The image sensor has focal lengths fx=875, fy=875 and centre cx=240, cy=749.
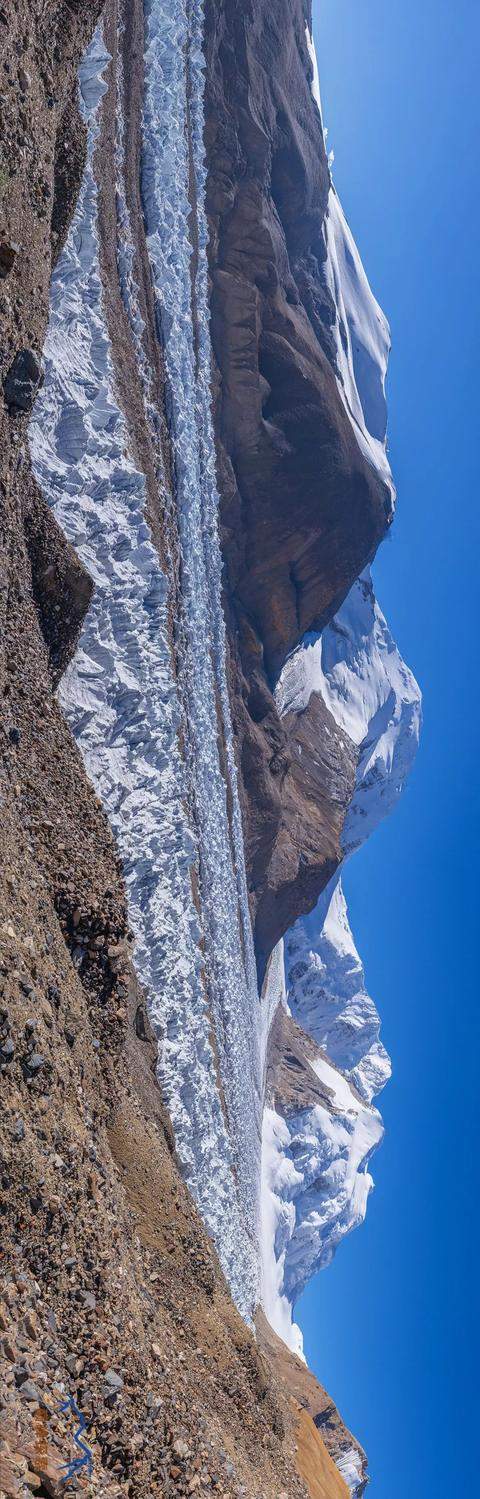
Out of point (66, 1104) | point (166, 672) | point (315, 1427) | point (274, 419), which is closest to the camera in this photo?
point (66, 1104)

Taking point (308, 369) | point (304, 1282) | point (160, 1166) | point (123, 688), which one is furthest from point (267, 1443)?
point (304, 1282)

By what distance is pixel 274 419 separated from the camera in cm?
2202

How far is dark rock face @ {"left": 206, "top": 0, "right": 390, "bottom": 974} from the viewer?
65.1 ft

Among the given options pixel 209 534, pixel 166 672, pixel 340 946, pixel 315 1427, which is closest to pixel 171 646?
pixel 166 672

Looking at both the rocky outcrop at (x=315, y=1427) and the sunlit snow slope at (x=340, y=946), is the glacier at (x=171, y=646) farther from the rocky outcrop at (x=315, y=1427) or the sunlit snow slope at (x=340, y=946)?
the sunlit snow slope at (x=340, y=946)

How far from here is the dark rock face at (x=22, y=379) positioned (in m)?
9.10

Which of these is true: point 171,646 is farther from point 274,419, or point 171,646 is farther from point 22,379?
point 274,419

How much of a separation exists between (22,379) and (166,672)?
660cm

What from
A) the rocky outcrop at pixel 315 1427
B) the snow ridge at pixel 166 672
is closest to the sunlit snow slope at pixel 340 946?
the rocky outcrop at pixel 315 1427

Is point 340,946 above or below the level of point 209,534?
below

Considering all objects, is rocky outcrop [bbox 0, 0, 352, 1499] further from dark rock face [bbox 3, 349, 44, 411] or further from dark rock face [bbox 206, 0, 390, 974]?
dark rock face [bbox 206, 0, 390, 974]

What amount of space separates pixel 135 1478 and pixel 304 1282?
119 feet

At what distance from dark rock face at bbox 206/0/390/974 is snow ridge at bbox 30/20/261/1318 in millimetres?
1504

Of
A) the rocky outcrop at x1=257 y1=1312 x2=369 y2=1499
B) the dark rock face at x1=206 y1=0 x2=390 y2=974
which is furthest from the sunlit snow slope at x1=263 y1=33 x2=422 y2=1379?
the dark rock face at x1=206 y1=0 x2=390 y2=974
